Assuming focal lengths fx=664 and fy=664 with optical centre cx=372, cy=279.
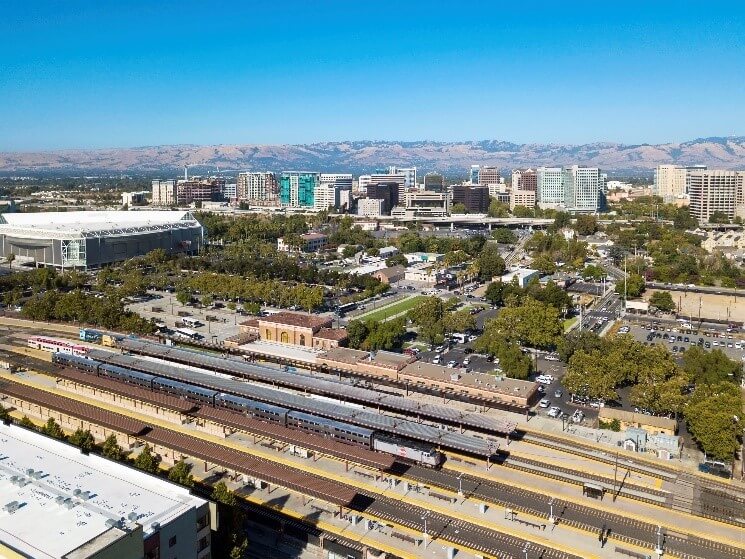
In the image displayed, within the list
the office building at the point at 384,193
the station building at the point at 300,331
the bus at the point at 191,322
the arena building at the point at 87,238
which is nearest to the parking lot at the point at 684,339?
the station building at the point at 300,331

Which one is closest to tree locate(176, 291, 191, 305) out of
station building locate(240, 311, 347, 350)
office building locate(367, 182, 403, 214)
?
station building locate(240, 311, 347, 350)

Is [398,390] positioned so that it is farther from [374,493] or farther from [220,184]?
[220,184]

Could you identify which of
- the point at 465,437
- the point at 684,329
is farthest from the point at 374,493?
the point at 684,329

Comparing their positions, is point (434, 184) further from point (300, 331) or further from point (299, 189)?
point (300, 331)

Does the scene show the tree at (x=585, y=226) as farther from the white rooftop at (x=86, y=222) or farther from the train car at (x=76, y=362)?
the train car at (x=76, y=362)

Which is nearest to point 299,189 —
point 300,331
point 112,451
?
point 300,331

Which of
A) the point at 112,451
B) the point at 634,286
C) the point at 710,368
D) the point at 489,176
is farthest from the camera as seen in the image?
the point at 489,176
